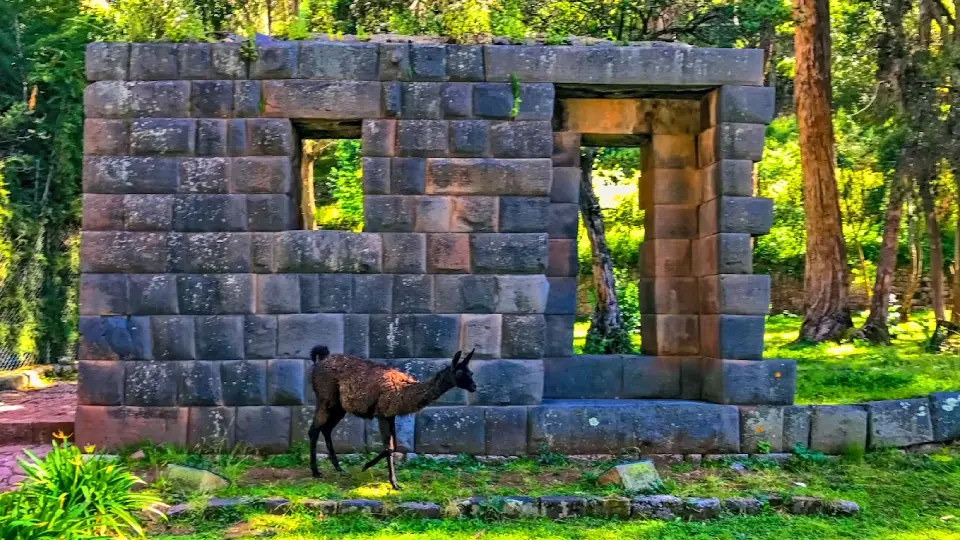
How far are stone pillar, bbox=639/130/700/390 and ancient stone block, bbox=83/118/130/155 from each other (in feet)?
18.7

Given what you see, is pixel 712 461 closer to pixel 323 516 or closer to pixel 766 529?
pixel 766 529

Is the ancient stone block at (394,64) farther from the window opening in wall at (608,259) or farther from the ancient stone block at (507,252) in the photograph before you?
the window opening in wall at (608,259)

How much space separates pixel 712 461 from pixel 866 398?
2.41 meters

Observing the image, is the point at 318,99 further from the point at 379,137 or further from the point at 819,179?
the point at 819,179

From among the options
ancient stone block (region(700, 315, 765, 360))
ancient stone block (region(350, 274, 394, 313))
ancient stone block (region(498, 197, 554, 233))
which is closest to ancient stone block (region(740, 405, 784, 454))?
ancient stone block (region(700, 315, 765, 360))

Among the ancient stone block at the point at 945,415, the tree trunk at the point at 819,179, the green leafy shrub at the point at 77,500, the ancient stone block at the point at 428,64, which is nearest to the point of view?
the green leafy shrub at the point at 77,500

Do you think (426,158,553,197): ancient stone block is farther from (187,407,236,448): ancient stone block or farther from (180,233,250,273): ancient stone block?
(187,407,236,448): ancient stone block

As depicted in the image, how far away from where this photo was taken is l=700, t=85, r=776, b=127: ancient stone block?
25.9 ft

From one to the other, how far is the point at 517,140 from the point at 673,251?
233 cm

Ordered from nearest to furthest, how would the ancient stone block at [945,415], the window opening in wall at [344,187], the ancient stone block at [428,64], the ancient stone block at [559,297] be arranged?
the ancient stone block at [428,64]
the ancient stone block at [945,415]
the ancient stone block at [559,297]
the window opening in wall at [344,187]

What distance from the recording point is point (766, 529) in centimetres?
570

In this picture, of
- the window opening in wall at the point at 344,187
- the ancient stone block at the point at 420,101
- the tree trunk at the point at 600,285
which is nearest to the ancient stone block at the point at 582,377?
the ancient stone block at the point at 420,101

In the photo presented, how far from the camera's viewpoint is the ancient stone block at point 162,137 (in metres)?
7.54

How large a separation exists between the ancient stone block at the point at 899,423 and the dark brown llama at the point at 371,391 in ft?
14.9
